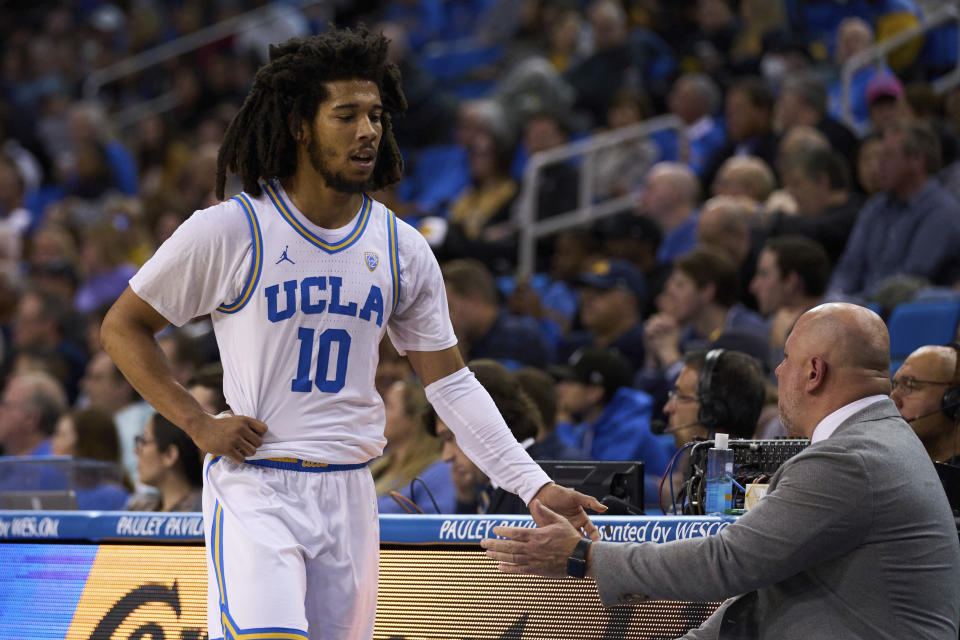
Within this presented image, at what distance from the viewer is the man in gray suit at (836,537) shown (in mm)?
3178

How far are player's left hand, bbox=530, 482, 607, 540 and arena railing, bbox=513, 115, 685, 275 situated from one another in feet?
22.0

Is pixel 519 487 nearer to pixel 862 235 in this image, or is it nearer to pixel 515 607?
pixel 515 607

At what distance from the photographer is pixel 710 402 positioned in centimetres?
489

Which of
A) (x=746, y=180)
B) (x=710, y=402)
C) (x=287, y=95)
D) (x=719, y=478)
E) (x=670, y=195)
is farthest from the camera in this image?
(x=670, y=195)

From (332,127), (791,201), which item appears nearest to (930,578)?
(332,127)

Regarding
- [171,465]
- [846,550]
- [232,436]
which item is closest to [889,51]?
[171,465]

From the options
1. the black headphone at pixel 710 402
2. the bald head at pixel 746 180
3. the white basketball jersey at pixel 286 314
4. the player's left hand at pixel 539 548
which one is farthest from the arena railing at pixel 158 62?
the player's left hand at pixel 539 548

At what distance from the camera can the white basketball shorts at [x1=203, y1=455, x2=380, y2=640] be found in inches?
127

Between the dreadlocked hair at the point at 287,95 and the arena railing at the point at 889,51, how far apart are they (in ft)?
25.0

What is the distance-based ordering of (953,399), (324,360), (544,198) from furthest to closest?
(544,198)
(953,399)
(324,360)

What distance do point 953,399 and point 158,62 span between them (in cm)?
1319

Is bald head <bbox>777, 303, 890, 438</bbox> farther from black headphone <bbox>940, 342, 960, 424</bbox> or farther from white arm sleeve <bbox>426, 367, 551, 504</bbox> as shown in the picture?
black headphone <bbox>940, 342, 960, 424</bbox>

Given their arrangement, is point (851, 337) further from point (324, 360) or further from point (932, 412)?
point (932, 412)

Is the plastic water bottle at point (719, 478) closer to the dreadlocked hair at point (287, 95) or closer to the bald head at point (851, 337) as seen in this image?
the bald head at point (851, 337)
